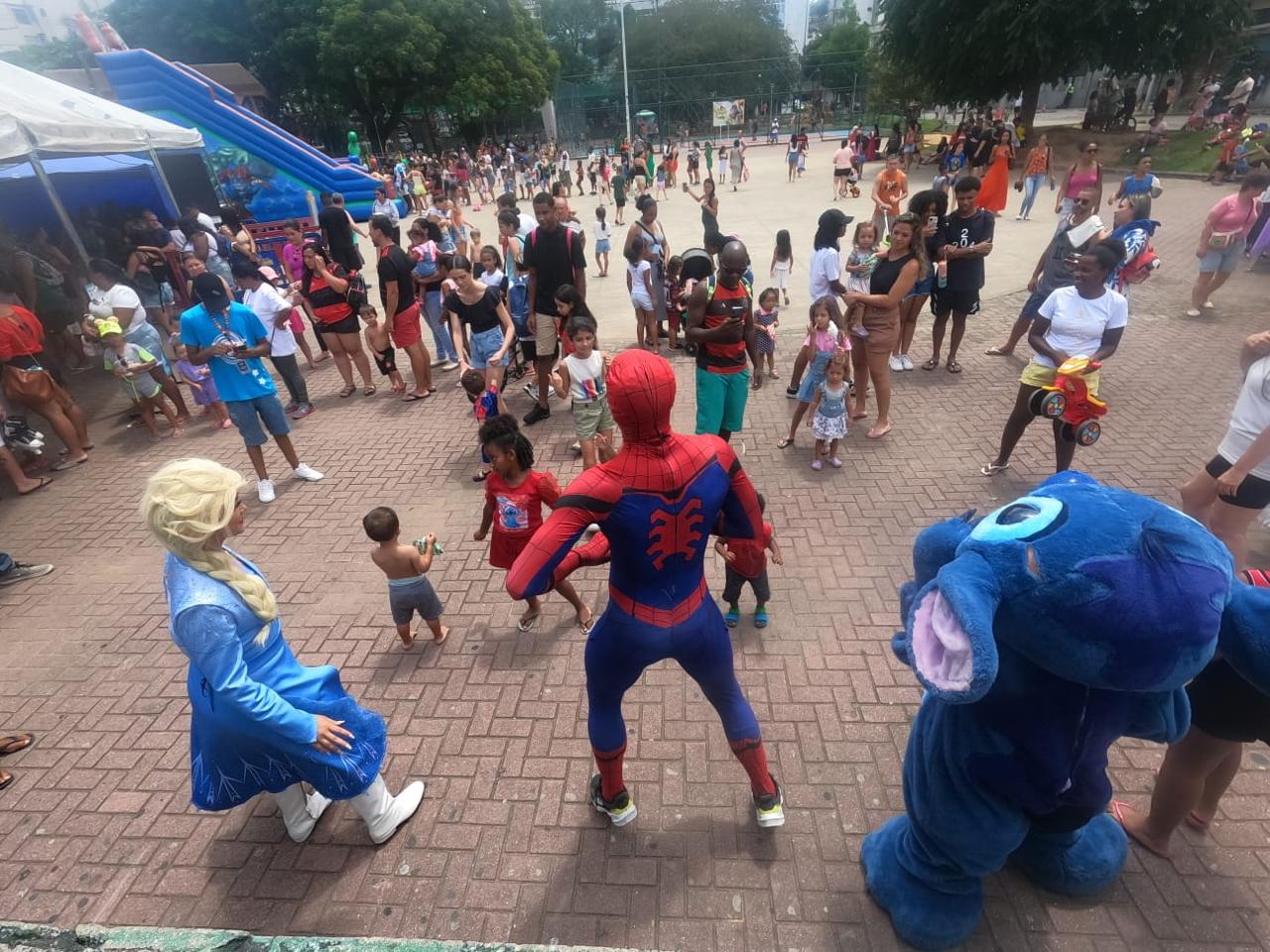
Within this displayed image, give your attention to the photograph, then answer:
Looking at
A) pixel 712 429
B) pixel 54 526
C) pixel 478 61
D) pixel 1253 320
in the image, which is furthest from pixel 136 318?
pixel 478 61

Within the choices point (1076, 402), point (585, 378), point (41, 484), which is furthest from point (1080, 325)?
point (41, 484)

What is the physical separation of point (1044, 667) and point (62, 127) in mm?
11377

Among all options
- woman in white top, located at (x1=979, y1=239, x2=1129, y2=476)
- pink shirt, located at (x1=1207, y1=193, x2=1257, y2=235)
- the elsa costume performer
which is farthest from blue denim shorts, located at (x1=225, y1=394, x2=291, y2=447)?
pink shirt, located at (x1=1207, y1=193, x2=1257, y2=235)

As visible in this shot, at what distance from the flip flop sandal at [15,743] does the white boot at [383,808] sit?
226cm

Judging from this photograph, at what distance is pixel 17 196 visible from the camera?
13.8m

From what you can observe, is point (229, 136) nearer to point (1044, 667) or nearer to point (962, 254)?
point (962, 254)

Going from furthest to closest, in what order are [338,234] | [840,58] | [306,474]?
[840,58]
[338,234]
[306,474]

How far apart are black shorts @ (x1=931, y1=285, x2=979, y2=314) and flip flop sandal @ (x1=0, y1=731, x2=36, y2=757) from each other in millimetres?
8860

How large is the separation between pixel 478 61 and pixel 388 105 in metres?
6.52

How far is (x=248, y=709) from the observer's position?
7.50ft

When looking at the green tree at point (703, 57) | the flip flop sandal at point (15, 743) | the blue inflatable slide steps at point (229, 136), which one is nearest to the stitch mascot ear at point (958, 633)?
the flip flop sandal at point (15, 743)

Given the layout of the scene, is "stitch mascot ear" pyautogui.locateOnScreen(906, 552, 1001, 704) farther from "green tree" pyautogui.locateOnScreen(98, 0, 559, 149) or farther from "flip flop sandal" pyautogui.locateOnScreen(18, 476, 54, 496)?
"green tree" pyautogui.locateOnScreen(98, 0, 559, 149)

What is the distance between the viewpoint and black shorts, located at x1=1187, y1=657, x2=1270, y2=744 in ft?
7.23

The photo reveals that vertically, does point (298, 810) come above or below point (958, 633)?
below
